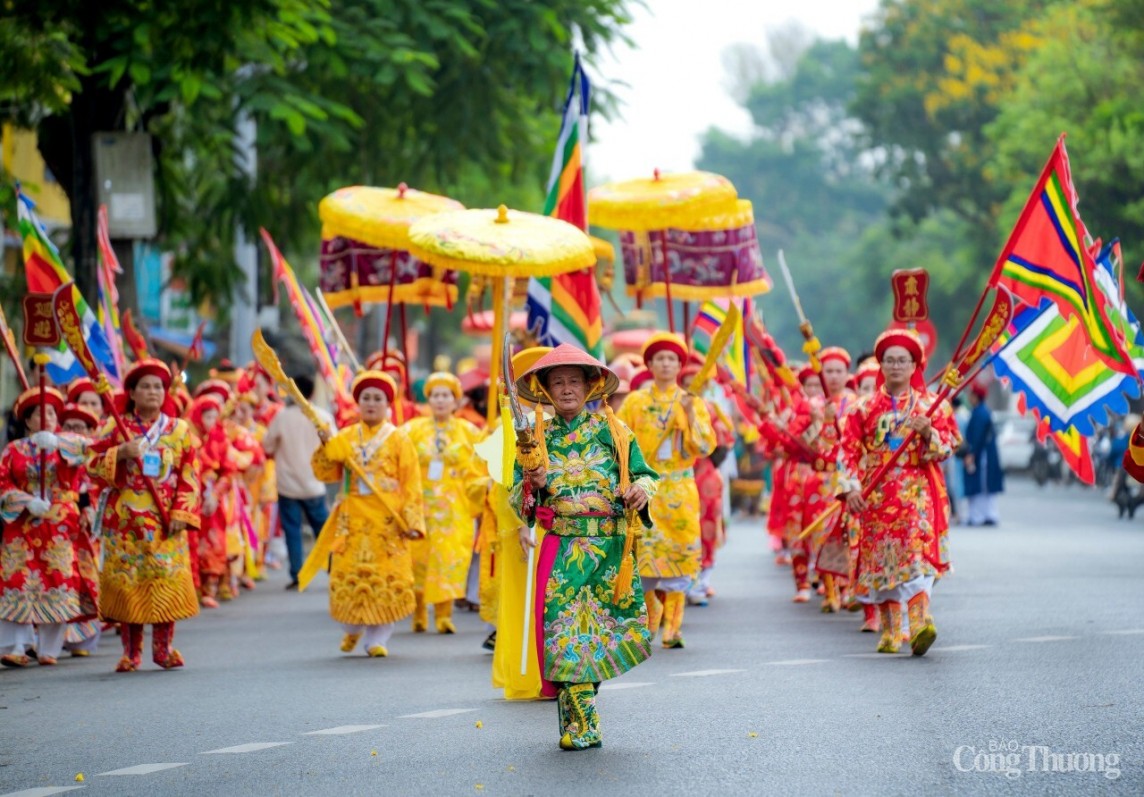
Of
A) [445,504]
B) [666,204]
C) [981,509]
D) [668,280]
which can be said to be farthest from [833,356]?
[981,509]

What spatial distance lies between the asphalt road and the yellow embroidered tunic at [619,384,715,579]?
0.56 m

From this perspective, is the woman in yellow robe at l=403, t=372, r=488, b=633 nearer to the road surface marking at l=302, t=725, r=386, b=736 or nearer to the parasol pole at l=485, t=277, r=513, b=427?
the parasol pole at l=485, t=277, r=513, b=427

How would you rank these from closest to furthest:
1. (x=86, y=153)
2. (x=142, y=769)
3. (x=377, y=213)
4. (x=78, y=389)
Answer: (x=142, y=769) → (x=78, y=389) → (x=377, y=213) → (x=86, y=153)

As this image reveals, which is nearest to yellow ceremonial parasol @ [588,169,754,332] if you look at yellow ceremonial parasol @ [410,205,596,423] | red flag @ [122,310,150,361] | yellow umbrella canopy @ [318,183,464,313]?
yellow umbrella canopy @ [318,183,464,313]

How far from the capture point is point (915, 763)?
7.18m

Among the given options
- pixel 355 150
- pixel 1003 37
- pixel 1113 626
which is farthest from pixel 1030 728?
pixel 1003 37

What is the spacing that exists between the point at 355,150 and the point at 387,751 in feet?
42.8

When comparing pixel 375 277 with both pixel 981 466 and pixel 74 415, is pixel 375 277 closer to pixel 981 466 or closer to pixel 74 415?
pixel 74 415

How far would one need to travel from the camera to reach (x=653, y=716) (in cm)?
852

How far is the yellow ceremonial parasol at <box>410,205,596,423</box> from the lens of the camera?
1128 cm

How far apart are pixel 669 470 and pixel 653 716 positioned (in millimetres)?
3330

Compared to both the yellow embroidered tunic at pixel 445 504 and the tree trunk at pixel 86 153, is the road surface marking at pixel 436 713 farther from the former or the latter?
the tree trunk at pixel 86 153

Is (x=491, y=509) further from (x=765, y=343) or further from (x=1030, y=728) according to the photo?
(x=1030, y=728)

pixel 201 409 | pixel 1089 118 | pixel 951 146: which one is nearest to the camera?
pixel 201 409
